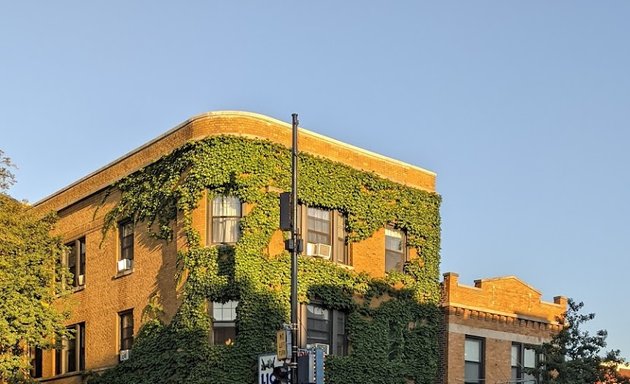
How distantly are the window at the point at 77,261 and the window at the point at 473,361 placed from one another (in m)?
15.7

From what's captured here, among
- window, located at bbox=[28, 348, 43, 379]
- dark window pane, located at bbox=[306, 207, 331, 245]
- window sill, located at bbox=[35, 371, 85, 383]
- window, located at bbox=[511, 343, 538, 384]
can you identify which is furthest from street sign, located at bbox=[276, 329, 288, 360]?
window, located at bbox=[28, 348, 43, 379]

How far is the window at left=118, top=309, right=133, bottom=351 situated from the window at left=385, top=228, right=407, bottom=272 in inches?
385

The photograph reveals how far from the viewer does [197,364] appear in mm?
33625

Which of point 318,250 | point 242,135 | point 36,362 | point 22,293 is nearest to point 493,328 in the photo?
point 318,250

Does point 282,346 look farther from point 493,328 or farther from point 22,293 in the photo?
point 493,328

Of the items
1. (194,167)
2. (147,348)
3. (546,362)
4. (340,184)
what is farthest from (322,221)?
(546,362)

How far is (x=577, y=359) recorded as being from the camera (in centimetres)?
3806

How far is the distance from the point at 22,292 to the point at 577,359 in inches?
828

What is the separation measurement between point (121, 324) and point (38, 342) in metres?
3.11

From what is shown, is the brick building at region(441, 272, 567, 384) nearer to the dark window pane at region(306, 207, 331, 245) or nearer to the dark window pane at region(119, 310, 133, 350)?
the dark window pane at region(306, 207, 331, 245)

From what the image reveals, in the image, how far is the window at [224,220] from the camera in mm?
35000

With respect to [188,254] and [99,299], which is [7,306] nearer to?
[99,299]

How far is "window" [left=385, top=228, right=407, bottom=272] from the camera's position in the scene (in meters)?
39.1

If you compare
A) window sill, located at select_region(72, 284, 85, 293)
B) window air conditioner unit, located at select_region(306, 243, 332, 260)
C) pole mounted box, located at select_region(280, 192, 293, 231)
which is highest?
pole mounted box, located at select_region(280, 192, 293, 231)
